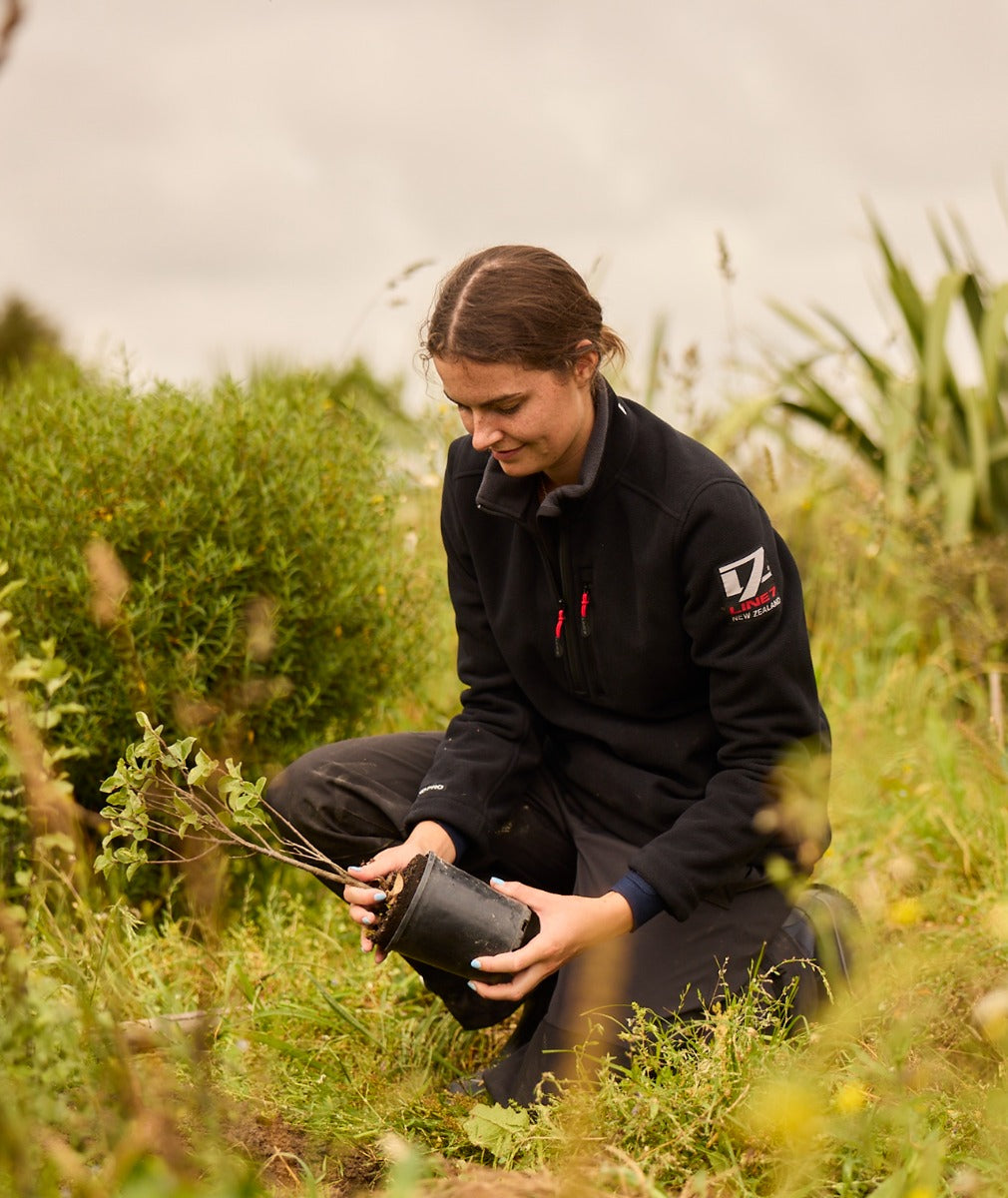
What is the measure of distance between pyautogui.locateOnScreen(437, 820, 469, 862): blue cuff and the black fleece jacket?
0.02 meters

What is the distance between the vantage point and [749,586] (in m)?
2.33

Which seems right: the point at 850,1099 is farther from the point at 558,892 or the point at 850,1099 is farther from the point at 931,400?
the point at 931,400

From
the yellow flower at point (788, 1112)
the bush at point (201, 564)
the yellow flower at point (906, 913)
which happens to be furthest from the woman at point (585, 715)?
the bush at point (201, 564)

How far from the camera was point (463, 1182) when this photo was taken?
1.64 metres

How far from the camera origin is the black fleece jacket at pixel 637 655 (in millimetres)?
2342

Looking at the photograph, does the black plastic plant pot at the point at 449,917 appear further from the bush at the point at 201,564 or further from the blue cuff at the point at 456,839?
the bush at the point at 201,564

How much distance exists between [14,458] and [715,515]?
6.15 feet

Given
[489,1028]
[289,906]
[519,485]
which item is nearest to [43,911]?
[289,906]

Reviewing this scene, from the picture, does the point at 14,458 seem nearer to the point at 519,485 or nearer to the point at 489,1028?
the point at 519,485

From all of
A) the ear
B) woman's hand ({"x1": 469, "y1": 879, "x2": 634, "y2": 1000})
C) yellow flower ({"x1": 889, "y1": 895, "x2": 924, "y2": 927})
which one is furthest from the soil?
yellow flower ({"x1": 889, "y1": 895, "x2": 924, "y2": 927})

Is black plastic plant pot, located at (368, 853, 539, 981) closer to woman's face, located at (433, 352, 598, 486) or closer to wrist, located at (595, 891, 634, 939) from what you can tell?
wrist, located at (595, 891, 634, 939)

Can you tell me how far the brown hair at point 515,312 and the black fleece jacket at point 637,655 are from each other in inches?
7.4

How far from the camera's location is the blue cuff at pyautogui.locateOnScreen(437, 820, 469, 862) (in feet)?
8.29

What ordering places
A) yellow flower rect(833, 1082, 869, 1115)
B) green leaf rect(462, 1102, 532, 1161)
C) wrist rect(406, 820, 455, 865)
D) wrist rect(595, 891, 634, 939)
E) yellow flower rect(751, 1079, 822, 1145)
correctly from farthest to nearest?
wrist rect(406, 820, 455, 865)
wrist rect(595, 891, 634, 939)
green leaf rect(462, 1102, 532, 1161)
yellow flower rect(833, 1082, 869, 1115)
yellow flower rect(751, 1079, 822, 1145)
